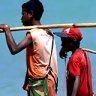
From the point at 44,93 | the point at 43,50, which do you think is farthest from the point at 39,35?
the point at 44,93

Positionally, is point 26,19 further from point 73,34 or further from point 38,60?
point 73,34

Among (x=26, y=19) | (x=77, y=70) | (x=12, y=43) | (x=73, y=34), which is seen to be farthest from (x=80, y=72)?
(x=12, y=43)

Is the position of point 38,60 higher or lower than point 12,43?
lower

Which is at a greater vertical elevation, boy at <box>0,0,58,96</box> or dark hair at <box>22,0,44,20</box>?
dark hair at <box>22,0,44,20</box>

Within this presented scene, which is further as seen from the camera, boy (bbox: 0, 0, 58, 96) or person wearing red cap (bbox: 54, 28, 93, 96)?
person wearing red cap (bbox: 54, 28, 93, 96)

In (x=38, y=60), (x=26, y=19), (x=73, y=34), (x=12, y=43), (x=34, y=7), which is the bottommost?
(x=38, y=60)

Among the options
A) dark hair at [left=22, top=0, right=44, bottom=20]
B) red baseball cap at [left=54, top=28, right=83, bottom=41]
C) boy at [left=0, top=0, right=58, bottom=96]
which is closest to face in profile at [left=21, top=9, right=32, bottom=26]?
dark hair at [left=22, top=0, right=44, bottom=20]

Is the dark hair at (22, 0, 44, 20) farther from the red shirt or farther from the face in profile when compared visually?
the red shirt

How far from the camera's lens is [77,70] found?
26.6 ft

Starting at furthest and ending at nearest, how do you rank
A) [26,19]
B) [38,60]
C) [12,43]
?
[26,19] < [38,60] < [12,43]

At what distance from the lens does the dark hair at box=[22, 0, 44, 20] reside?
7.76 metres

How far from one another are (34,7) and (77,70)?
1182mm

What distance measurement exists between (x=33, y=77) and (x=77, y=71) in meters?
0.90

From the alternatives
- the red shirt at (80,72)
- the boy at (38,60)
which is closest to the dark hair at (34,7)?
the boy at (38,60)
